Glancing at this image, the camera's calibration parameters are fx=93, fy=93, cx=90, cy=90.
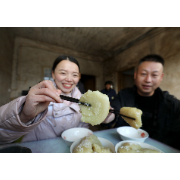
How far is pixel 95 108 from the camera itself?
3.56 ft

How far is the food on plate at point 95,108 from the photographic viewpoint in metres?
1.04

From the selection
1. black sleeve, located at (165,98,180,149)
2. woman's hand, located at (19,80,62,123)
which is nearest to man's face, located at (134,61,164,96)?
black sleeve, located at (165,98,180,149)

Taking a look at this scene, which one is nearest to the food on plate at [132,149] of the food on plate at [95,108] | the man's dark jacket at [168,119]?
the food on plate at [95,108]

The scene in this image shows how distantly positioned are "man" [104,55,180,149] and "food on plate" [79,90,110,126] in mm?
812

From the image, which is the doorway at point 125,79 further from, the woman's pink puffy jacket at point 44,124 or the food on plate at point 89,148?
the food on plate at point 89,148

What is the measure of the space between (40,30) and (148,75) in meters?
5.75

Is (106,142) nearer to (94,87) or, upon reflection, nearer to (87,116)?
(87,116)

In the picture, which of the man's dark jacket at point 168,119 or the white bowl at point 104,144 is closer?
the white bowl at point 104,144

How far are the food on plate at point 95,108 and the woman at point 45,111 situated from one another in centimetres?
32

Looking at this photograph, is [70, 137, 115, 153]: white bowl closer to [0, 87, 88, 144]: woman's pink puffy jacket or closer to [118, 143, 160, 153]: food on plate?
[118, 143, 160, 153]: food on plate

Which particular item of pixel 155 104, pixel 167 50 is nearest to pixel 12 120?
pixel 155 104

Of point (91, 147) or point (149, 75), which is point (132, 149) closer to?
point (91, 147)

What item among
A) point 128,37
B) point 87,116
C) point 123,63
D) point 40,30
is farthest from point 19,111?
point 123,63

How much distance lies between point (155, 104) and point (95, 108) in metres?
1.85
